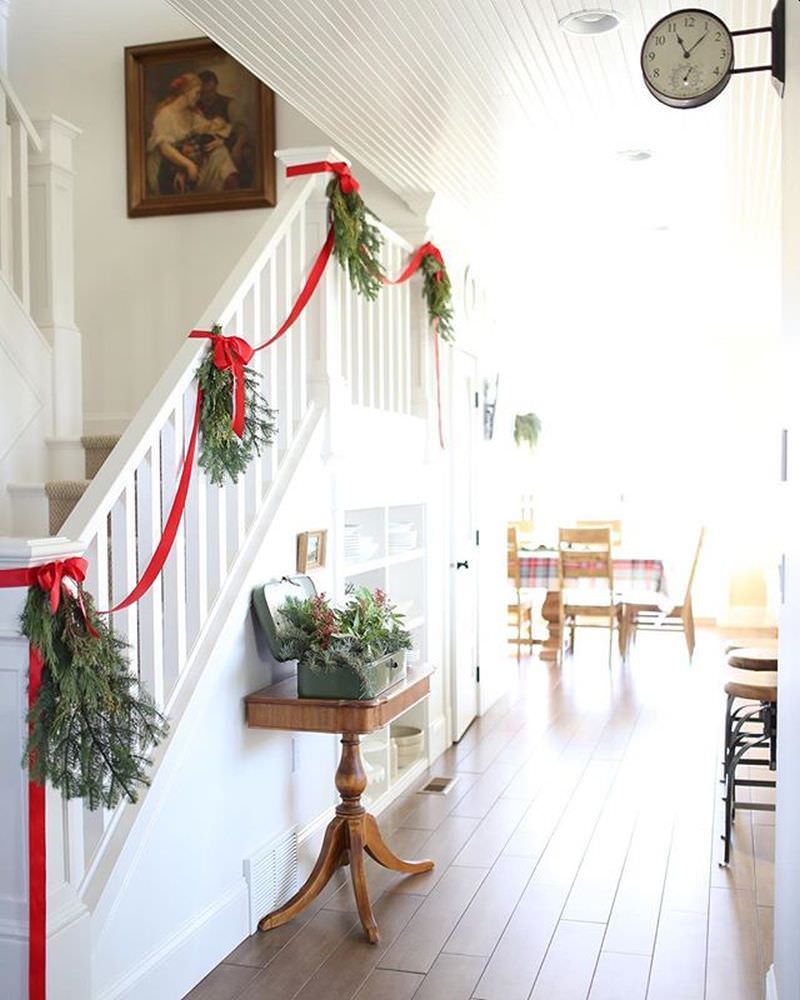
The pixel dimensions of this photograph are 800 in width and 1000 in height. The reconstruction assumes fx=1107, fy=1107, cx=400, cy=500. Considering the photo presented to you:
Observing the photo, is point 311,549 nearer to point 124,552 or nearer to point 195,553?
point 195,553

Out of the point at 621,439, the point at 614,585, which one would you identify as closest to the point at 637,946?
the point at 614,585

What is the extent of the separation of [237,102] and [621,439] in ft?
21.8

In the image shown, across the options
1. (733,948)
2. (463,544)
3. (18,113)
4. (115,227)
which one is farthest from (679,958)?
(115,227)

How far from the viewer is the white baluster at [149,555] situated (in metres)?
3.15

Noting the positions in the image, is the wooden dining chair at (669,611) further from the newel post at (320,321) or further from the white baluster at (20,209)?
the white baluster at (20,209)

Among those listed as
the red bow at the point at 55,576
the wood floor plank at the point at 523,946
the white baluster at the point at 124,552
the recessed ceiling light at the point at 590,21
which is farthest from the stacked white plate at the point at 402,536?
the red bow at the point at 55,576

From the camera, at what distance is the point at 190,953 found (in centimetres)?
323

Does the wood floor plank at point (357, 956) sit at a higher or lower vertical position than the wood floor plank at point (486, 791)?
lower

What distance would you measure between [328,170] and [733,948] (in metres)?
3.11

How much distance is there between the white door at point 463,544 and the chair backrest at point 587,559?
2286 mm

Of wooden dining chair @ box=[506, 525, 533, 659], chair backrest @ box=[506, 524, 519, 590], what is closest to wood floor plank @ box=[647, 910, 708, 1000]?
wooden dining chair @ box=[506, 525, 533, 659]

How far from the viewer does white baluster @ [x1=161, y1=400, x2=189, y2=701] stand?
3.28 m

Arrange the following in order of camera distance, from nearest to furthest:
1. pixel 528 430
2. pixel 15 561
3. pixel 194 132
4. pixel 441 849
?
pixel 15 561, pixel 441 849, pixel 194 132, pixel 528 430

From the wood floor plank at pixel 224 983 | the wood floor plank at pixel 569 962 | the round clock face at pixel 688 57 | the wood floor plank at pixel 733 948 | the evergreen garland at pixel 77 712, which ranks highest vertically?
the round clock face at pixel 688 57
